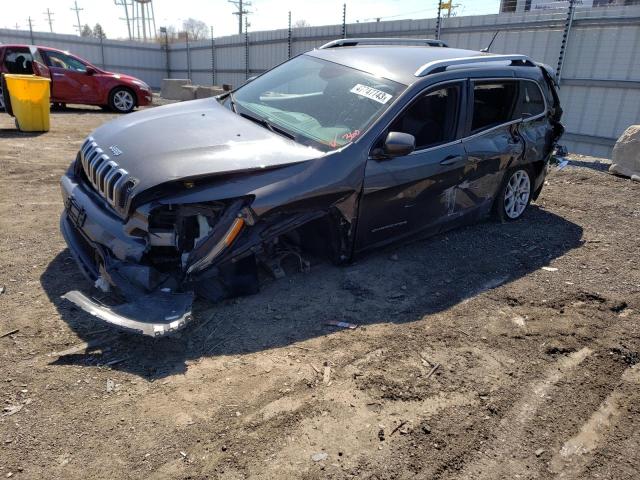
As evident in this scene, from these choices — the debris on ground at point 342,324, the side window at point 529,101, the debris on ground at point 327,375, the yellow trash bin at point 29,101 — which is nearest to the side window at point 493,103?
the side window at point 529,101

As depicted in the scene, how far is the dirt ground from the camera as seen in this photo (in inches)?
87.7

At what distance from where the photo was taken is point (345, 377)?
110 inches

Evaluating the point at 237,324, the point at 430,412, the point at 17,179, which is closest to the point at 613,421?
the point at 430,412

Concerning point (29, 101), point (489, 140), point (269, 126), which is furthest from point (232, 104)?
point (29, 101)

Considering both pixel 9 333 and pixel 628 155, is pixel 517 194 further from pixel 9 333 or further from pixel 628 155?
pixel 9 333

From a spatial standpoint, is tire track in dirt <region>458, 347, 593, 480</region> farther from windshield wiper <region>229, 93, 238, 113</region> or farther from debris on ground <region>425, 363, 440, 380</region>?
windshield wiper <region>229, 93, 238, 113</region>

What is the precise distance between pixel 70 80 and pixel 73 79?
8 cm

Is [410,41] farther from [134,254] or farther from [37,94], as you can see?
[37,94]

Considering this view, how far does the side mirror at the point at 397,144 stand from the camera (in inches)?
144

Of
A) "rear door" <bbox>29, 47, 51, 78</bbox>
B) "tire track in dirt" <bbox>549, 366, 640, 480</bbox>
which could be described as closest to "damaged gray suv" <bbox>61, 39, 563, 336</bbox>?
"tire track in dirt" <bbox>549, 366, 640, 480</bbox>

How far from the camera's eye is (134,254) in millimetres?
3021

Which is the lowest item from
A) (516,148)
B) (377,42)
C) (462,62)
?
(516,148)

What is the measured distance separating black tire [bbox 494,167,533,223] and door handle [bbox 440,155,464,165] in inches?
40.2

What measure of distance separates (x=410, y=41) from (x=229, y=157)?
3.31 m
